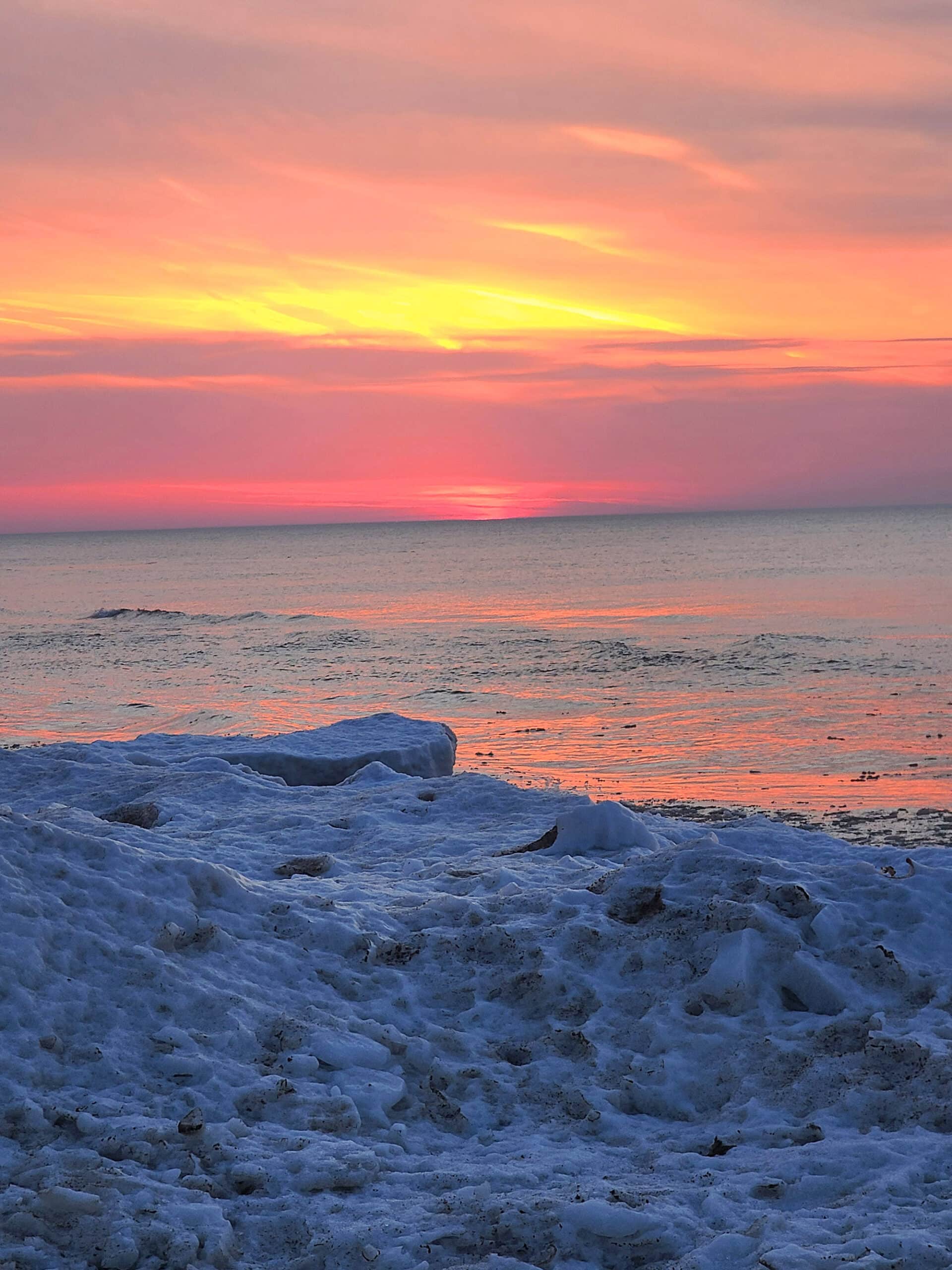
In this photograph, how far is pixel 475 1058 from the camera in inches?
226

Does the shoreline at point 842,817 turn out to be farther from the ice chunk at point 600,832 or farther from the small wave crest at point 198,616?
the small wave crest at point 198,616

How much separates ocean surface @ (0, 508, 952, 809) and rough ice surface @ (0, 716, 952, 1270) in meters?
8.90

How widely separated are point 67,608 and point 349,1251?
63.7 meters

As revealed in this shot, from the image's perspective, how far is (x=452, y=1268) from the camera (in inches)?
159

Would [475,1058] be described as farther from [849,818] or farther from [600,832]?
[849,818]

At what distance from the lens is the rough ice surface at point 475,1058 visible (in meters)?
4.22

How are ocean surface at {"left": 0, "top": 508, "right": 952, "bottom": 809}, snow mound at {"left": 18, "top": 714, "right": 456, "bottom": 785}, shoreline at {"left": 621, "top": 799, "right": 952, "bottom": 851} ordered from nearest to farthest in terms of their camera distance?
snow mound at {"left": 18, "top": 714, "right": 456, "bottom": 785} → shoreline at {"left": 621, "top": 799, "right": 952, "bottom": 851} → ocean surface at {"left": 0, "top": 508, "right": 952, "bottom": 809}

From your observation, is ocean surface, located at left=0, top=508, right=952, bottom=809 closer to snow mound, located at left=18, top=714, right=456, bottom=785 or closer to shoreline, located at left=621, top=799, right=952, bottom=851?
shoreline, located at left=621, top=799, right=952, bottom=851

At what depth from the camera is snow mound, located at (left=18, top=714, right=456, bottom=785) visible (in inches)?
499

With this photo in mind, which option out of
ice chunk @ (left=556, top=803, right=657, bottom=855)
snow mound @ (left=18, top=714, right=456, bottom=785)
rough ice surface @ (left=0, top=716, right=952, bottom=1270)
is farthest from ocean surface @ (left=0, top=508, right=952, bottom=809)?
rough ice surface @ (left=0, top=716, right=952, bottom=1270)

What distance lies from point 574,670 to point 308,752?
2048 cm

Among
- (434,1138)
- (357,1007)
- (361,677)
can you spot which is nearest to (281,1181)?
(434,1138)

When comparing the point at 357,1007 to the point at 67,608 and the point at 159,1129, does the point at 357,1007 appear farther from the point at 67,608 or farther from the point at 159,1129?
the point at 67,608

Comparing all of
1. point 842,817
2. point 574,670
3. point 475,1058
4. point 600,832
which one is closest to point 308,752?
point 600,832
